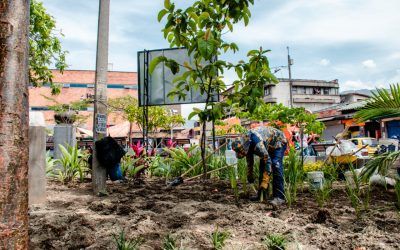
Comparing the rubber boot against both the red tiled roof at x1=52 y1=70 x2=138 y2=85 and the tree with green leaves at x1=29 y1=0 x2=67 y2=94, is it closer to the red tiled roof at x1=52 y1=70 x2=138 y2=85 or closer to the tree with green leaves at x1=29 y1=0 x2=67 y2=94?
the tree with green leaves at x1=29 y1=0 x2=67 y2=94

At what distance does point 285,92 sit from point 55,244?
42.1m

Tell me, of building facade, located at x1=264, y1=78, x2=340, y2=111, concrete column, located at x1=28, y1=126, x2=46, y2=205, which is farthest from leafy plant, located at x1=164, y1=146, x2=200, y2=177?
building facade, located at x1=264, y1=78, x2=340, y2=111

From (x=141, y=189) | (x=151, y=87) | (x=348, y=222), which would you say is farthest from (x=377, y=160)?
(x=151, y=87)

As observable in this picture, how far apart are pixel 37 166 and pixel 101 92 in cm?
135

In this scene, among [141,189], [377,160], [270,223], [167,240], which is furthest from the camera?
[141,189]

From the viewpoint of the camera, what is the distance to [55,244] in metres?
2.95

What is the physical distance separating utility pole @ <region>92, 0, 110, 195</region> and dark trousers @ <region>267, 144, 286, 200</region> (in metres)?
2.48

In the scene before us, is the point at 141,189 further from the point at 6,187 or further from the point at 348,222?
the point at 6,187

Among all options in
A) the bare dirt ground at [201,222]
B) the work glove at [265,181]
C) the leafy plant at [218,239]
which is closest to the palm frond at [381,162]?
the bare dirt ground at [201,222]

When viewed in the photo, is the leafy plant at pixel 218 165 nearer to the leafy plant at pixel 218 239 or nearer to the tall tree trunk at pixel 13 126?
the leafy plant at pixel 218 239

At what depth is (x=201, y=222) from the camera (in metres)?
3.64

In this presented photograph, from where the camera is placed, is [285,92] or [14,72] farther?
[285,92]

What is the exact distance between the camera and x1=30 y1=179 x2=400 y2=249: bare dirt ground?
9.98ft

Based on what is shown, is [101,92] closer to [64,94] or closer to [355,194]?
[355,194]
